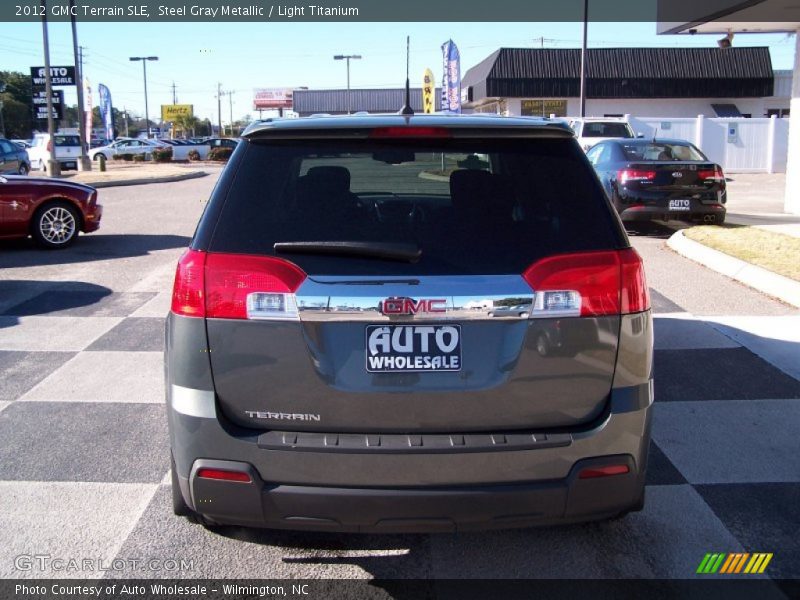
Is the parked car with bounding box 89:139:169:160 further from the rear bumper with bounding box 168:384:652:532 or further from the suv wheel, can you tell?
the rear bumper with bounding box 168:384:652:532

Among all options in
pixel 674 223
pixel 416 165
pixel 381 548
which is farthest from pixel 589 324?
pixel 674 223

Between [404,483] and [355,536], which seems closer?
[404,483]

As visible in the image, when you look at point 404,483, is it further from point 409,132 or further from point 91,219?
point 91,219

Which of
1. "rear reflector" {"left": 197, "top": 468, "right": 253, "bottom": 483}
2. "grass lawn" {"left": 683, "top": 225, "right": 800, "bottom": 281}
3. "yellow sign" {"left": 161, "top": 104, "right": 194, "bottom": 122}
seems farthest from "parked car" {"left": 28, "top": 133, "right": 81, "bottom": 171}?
"yellow sign" {"left": 161, "top": 104, "right": 194, "bottom": 122}

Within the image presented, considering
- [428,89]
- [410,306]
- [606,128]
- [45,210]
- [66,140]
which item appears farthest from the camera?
[66,140]

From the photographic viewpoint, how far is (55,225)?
11.8 m

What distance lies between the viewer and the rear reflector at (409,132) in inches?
120

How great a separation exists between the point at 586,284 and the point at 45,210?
35.0 feet

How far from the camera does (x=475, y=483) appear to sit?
9.18ft

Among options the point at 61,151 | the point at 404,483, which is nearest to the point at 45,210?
the point at 404,483

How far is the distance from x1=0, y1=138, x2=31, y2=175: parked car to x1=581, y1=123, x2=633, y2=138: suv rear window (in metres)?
18.3

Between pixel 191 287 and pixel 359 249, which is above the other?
pixel 359 249

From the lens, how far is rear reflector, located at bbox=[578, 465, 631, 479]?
Answer: 2.85 m

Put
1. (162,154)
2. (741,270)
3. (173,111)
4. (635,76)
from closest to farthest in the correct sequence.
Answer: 1. (741,270)
2. (635,76)
3. (162,154)
4. (173,111)
